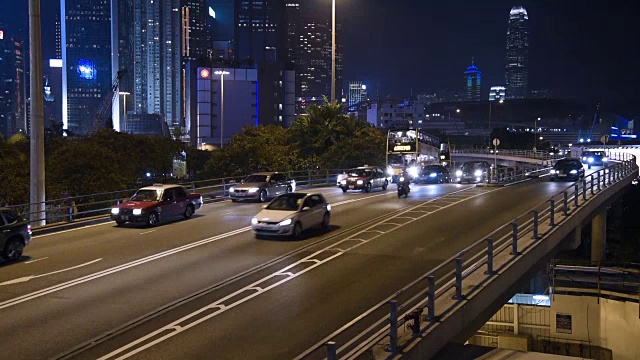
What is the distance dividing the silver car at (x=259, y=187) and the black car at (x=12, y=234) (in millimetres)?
16021

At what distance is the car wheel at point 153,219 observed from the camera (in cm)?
2608

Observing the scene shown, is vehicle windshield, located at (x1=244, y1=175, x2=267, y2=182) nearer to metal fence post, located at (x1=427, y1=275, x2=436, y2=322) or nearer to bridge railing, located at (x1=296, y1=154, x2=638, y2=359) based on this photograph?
bridge railing, located at (x1=296, y1=154, x2=638, y2=359)

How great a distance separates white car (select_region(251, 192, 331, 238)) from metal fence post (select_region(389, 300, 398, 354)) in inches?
482

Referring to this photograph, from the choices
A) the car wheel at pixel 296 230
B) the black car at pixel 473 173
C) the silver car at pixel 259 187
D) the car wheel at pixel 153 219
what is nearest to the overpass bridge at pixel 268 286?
the car wheel at pixel 296 230

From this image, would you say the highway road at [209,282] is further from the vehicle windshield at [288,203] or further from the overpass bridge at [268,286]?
the vehicle windshield at [288,203]

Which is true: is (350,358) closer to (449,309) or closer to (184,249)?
(449,309)

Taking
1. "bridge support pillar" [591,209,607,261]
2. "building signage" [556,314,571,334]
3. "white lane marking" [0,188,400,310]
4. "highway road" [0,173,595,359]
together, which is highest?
"highway road" [0,173,595,359]

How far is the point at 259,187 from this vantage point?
35312 millimetres

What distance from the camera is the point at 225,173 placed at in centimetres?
5100

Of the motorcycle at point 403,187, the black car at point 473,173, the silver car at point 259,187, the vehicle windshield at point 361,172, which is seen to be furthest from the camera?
the black car at point 473,173

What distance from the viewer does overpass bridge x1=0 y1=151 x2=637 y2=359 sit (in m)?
11.2

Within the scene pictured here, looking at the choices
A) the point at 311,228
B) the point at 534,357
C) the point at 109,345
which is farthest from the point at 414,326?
the point at 311,228

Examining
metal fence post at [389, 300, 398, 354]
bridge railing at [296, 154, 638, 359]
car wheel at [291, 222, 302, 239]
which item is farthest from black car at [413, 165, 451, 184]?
metal fence post at [389, 300, 398, 354]

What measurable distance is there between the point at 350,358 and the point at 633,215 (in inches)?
2902
